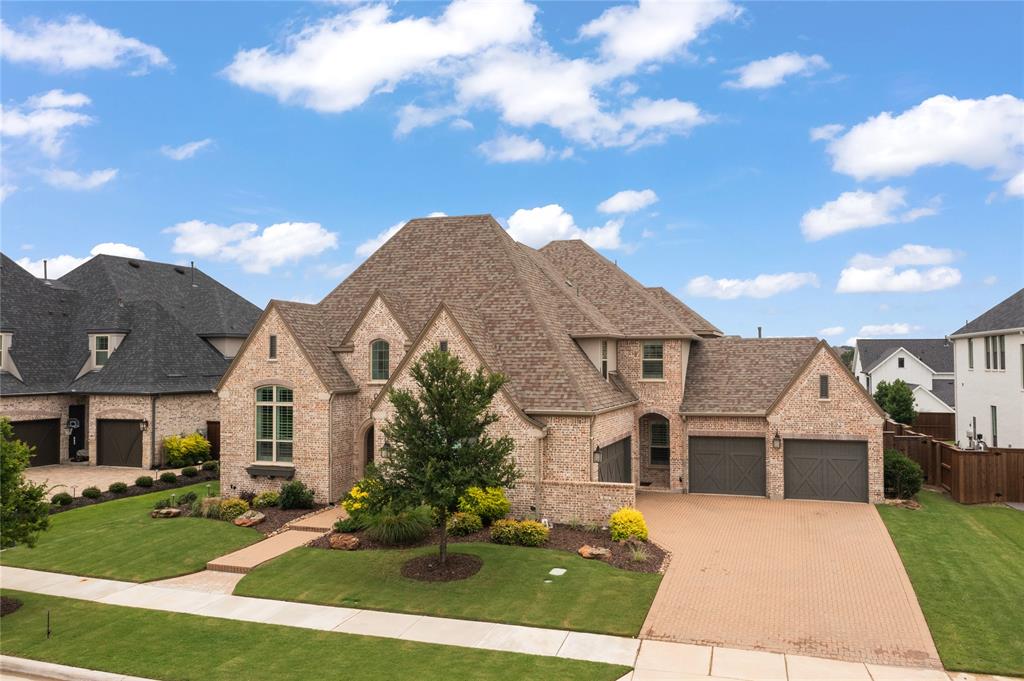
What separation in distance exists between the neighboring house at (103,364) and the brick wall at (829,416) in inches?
1151

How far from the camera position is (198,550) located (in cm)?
1914

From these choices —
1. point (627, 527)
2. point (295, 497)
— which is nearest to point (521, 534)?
point (627, 527)

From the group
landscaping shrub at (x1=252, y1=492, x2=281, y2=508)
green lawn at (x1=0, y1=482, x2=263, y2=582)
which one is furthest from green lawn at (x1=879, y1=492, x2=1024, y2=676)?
landscaping shrub at (x1=252, y1=492, x2=281, y2=508)

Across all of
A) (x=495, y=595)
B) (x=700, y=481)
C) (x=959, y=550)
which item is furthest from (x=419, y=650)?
(x=700, y=481)

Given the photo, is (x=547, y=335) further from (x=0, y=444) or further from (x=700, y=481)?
(x=0, y=444)

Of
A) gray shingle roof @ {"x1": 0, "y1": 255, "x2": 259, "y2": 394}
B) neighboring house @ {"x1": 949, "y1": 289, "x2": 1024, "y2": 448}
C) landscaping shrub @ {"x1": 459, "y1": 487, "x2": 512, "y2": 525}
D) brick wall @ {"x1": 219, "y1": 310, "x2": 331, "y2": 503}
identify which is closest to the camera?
landscaping shrub @ {"x1": 459, "y1": 487, "x2": 512, "y2": 525}

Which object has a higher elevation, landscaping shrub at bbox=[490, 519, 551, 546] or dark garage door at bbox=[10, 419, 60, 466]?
dark garage door at bbox=[10, 419, 60, 466]

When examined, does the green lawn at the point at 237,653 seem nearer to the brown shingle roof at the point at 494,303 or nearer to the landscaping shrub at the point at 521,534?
the landscaping shrub at the point at 521,534

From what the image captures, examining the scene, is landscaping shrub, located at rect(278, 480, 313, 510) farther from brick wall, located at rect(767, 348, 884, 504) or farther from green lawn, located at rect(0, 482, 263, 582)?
brick wall, located at rect(767, 348, 884, 504)

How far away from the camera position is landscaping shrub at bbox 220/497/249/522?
22172 millimetres

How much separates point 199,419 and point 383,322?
17.2 metres

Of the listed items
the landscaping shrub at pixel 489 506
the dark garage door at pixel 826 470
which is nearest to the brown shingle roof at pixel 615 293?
the dark garage door at pixel 826 470

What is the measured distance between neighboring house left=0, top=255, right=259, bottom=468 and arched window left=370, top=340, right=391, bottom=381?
15481 millimetres

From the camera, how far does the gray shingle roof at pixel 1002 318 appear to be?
30.2 m
